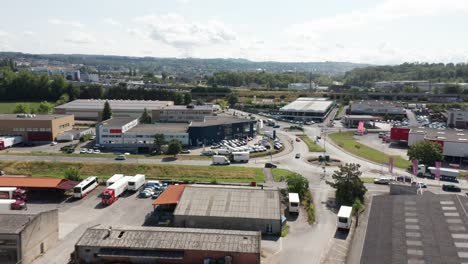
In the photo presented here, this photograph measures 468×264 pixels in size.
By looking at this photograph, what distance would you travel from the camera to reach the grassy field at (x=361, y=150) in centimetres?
3692

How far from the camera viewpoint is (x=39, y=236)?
1856cm

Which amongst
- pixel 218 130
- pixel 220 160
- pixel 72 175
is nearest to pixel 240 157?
pixel 220 160

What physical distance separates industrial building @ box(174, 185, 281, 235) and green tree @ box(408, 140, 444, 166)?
17696 millimetres

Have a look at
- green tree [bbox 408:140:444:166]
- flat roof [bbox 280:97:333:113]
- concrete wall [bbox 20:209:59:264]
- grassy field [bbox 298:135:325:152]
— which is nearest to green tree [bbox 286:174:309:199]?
green tree [bbox 408:140:444:166]

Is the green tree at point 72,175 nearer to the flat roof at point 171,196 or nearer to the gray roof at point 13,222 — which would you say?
the flat roof at point 171,196

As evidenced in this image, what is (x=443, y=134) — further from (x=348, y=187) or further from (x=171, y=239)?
(x=171, y=239)

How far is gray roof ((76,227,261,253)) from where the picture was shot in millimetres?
17125

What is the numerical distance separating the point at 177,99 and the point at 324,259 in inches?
2249

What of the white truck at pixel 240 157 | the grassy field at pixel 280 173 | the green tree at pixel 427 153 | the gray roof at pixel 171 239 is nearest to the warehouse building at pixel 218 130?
the white truck at pixel 240 157

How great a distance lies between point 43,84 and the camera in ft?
261

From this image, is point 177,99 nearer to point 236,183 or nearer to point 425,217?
point 236,183

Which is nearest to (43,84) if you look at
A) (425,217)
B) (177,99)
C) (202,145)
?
(177,99)

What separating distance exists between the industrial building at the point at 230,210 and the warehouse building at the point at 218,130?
18.6 metres

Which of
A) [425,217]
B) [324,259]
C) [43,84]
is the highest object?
[43,84]
